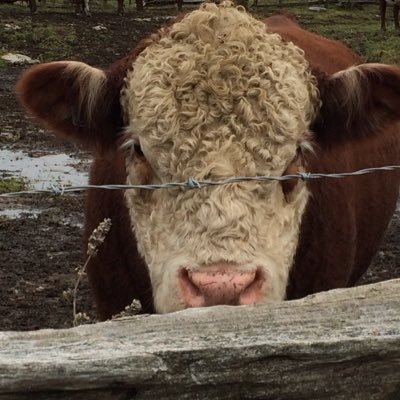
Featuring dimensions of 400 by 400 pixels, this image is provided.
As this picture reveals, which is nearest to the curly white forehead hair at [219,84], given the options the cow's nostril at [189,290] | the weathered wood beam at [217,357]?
the cow's nostril at [189,290]

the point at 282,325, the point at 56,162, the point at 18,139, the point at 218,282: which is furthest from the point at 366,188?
the point at 18,139

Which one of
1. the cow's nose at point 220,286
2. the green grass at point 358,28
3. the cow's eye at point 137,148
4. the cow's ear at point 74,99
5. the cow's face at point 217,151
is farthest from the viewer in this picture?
the green grass at point 358,28

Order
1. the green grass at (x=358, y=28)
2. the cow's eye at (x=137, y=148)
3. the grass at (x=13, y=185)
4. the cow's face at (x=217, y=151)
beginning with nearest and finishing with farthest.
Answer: the cow's face at (x=217, y=151), the cow's eye at (x=137, y=148), the grass at (x=13, y=185), the green grass at (x=358, y=28)

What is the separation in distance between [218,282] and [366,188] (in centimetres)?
257

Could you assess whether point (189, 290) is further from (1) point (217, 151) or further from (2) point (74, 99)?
(2) point (74, 99)

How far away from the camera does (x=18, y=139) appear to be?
36.1 ft

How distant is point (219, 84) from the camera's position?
10.5ft

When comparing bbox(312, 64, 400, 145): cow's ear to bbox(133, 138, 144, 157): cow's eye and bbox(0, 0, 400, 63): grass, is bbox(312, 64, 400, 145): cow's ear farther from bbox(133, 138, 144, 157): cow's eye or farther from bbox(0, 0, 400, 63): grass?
bbox(0, 0, 400, 63): grass

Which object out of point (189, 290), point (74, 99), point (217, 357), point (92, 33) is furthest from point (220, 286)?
point (92, 33)

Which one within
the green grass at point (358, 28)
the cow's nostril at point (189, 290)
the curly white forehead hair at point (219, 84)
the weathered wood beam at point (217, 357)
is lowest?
the green grass at point (358, 28)

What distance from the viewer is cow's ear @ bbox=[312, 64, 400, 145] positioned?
3662 mm

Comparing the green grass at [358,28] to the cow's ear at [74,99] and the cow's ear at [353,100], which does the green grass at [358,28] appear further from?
the cow's ear at [74,99]

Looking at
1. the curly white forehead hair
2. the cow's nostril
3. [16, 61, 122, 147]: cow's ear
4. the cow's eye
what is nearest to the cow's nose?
the cow's nostril

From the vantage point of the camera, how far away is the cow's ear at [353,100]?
366 cm
